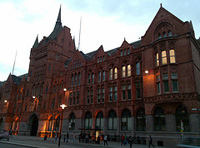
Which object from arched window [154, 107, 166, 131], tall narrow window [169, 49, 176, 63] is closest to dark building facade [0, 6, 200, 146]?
arched window [154, 107, 166, 131]

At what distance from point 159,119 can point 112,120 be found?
412 inches

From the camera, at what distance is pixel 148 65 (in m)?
31.2

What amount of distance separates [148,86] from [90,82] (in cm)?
1611

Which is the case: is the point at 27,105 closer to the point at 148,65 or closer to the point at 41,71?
the point at 41,71

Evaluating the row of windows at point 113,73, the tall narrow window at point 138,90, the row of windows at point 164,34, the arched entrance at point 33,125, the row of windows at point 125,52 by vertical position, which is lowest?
the arched entrance at point 33,125

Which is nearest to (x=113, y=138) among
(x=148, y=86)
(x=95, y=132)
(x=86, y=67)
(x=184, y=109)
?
(x=95, y=132)

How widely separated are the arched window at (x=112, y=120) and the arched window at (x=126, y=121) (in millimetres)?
1746

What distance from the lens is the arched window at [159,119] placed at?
27.6 metres

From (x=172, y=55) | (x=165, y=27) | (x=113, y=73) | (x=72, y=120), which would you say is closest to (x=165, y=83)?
(x=172, y=55)

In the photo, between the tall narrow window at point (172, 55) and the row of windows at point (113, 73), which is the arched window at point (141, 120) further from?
the tall narrow window at point (172, 55)

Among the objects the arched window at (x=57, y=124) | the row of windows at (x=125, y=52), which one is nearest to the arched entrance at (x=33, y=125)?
the arched window at (x=57, y=124)

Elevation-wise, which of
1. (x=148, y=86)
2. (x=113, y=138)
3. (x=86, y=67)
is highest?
(x=86, y=67)

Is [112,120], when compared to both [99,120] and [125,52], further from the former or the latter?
[125,52]

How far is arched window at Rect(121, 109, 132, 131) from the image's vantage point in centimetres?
3309
